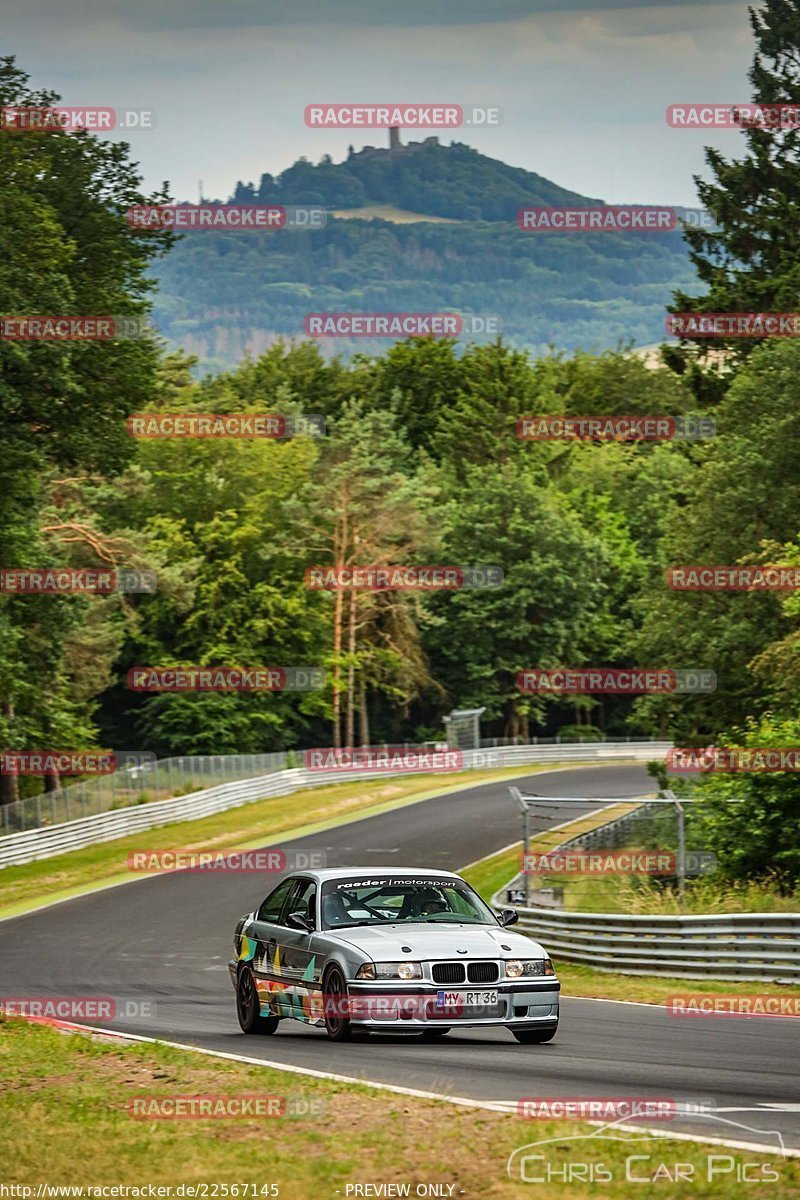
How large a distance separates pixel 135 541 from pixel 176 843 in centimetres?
1487

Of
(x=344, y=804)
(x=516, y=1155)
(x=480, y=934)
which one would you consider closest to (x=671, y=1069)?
(x=480, y=934)

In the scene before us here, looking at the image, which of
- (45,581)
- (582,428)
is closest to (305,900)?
(45,581)

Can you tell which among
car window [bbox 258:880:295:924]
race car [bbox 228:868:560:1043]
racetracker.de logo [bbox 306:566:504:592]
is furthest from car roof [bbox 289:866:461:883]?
racetracker.de logo [bbox 306:566:504:592]

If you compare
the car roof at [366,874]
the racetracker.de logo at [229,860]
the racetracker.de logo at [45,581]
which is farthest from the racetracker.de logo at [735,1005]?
the racetracker.de logo at [45,581]

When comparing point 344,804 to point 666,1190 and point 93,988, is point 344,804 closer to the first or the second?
point 93,988

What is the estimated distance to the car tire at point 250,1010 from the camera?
15.1m

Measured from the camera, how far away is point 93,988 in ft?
74.0

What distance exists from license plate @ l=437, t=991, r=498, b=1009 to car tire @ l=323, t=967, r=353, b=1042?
75cm

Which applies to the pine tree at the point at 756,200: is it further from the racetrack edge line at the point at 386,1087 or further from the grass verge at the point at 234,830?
the racetrack edge line at the point at 386,1087

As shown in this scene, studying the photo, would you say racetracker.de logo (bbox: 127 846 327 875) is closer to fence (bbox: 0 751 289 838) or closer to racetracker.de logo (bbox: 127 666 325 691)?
fence (bbox: 0 751 289 838)

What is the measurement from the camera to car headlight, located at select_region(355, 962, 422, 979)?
43.1ft

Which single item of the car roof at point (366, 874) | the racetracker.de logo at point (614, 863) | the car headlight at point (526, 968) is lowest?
the racetracker.de logo at point (614, 863)

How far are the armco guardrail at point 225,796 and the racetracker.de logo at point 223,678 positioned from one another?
32.9ft

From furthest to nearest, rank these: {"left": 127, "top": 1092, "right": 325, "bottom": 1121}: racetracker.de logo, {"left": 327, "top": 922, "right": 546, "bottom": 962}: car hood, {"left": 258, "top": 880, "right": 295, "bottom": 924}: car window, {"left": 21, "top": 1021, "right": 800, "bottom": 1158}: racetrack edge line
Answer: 1. {"left": 258, "top": 880, "right": 295, "bottom": 924}: car window
2. {"left": 327, "top": 922, "right": 546, "bottom": 962}: car hood
3. {"left": 127, "top": 1092, "right": 325, "bottom": 1121}: racetracker.de logo
4. {"left": 21, "top": 1021, "right": 800, "bottom": 1158}: racetrack edge line
